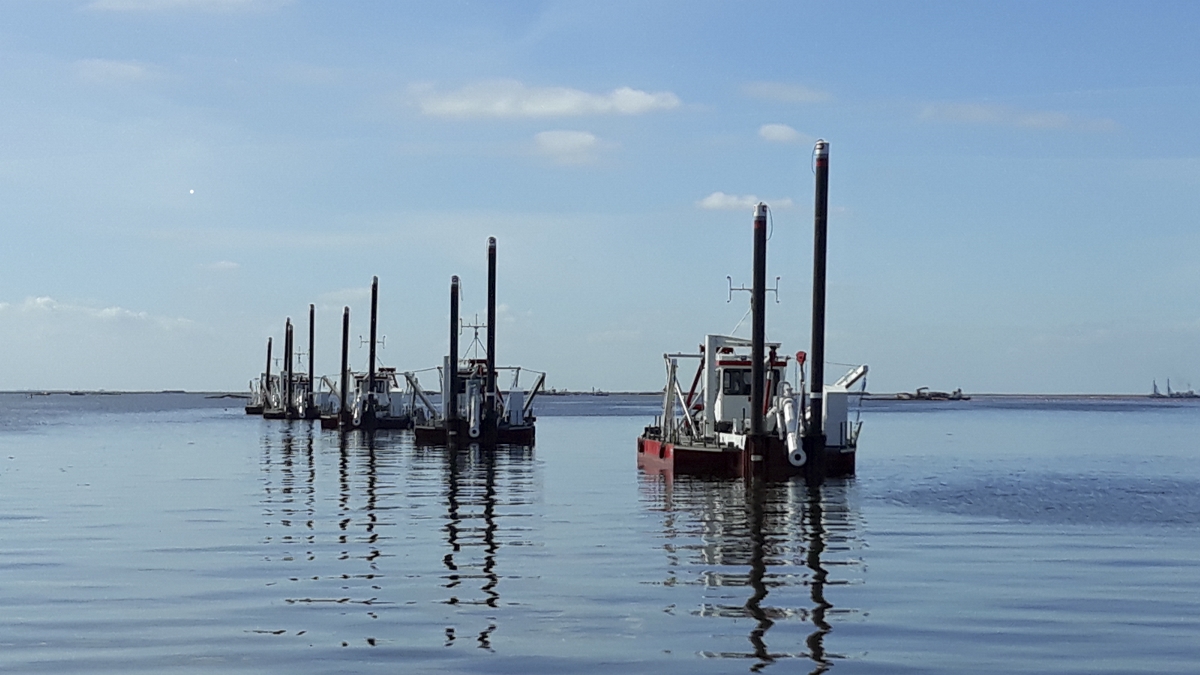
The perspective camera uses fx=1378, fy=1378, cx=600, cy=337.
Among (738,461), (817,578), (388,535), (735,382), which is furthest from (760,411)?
(817,578)

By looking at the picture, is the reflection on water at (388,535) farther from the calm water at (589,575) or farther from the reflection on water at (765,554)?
the reflection on water at (765,554)

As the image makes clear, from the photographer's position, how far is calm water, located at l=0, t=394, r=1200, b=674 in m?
15.8

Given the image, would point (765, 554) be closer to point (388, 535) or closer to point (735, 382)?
point (388, 535)

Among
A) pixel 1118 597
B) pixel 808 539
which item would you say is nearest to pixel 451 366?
pixel 808 539

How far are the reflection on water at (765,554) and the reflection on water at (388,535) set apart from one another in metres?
3.27

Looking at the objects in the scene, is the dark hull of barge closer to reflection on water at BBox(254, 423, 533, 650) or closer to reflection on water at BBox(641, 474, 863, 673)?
reflection on water at BBox(641, 474, 863, 673)

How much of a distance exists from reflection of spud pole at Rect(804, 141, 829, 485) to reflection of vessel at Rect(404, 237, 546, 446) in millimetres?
27597

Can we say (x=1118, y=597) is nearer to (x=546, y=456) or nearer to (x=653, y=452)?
(x=653, y=452)

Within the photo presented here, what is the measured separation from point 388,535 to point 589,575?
7640 millimetres

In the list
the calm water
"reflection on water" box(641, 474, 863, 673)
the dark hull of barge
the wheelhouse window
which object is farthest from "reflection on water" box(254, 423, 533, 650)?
the wheelhouse window

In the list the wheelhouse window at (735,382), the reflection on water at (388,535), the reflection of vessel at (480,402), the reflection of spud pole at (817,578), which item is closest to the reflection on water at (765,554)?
the reflection of spud pole at (817,578)

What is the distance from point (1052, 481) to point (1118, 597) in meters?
31.6

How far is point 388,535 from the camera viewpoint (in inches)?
1128

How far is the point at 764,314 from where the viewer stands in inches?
1735
